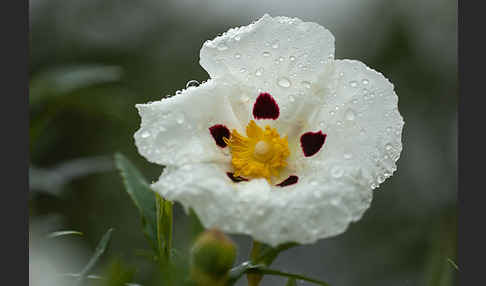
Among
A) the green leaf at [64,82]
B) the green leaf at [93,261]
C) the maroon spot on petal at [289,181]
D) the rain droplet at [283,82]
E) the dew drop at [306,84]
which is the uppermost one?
the green leaf at [64,82]

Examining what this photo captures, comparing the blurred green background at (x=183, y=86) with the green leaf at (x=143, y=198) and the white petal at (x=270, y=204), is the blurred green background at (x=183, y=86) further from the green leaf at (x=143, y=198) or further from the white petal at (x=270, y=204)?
the white petal at (x=270, y=204)

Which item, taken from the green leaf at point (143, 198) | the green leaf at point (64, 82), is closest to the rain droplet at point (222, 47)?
the green leaf at point (143, 198)

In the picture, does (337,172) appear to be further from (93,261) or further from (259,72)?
(93,261)

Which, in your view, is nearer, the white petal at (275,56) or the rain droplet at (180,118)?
the rain droplet at (180,118)

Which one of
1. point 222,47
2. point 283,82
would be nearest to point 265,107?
point 283,82

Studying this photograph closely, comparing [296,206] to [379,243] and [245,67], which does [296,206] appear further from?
[379,243]

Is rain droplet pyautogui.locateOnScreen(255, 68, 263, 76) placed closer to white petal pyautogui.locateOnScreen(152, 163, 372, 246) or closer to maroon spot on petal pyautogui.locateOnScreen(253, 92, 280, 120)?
maroon spot on petal pyautogui.locateOnScreen(253, 92, 280, 120)
